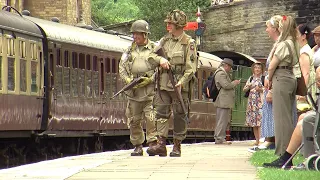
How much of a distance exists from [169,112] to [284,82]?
8.43 ft

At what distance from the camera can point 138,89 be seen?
18.0 m

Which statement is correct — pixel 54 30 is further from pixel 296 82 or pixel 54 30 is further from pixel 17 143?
pixel 296 82

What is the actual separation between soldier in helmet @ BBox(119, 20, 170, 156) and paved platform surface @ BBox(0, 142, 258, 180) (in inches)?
16.9

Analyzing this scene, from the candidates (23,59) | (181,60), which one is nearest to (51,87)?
(23,59)

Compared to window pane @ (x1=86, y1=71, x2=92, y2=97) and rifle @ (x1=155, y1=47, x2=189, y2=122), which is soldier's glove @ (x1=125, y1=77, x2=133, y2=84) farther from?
window pane @ (x1=86, y1=71, x2=92, y2=97)

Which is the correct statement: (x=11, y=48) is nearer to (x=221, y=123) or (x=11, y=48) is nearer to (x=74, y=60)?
(x=74, y=60)

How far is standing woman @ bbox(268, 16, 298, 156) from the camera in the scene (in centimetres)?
1559

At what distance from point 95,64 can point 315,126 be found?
13.4 m

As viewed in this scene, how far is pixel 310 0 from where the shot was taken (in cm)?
6359

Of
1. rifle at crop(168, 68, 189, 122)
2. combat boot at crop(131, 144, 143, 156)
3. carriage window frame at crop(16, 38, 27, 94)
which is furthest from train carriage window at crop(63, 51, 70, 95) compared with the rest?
rifle at crop(168, 68, 189, 122)

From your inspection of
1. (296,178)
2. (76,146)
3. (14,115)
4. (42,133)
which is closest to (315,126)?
(296,178)

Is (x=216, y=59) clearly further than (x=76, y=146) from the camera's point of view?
Yes

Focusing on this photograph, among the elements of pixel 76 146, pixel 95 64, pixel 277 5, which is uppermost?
pixel 277 5

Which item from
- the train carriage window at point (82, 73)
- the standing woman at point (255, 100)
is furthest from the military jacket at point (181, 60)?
the train carriage window at point (82, 73)
